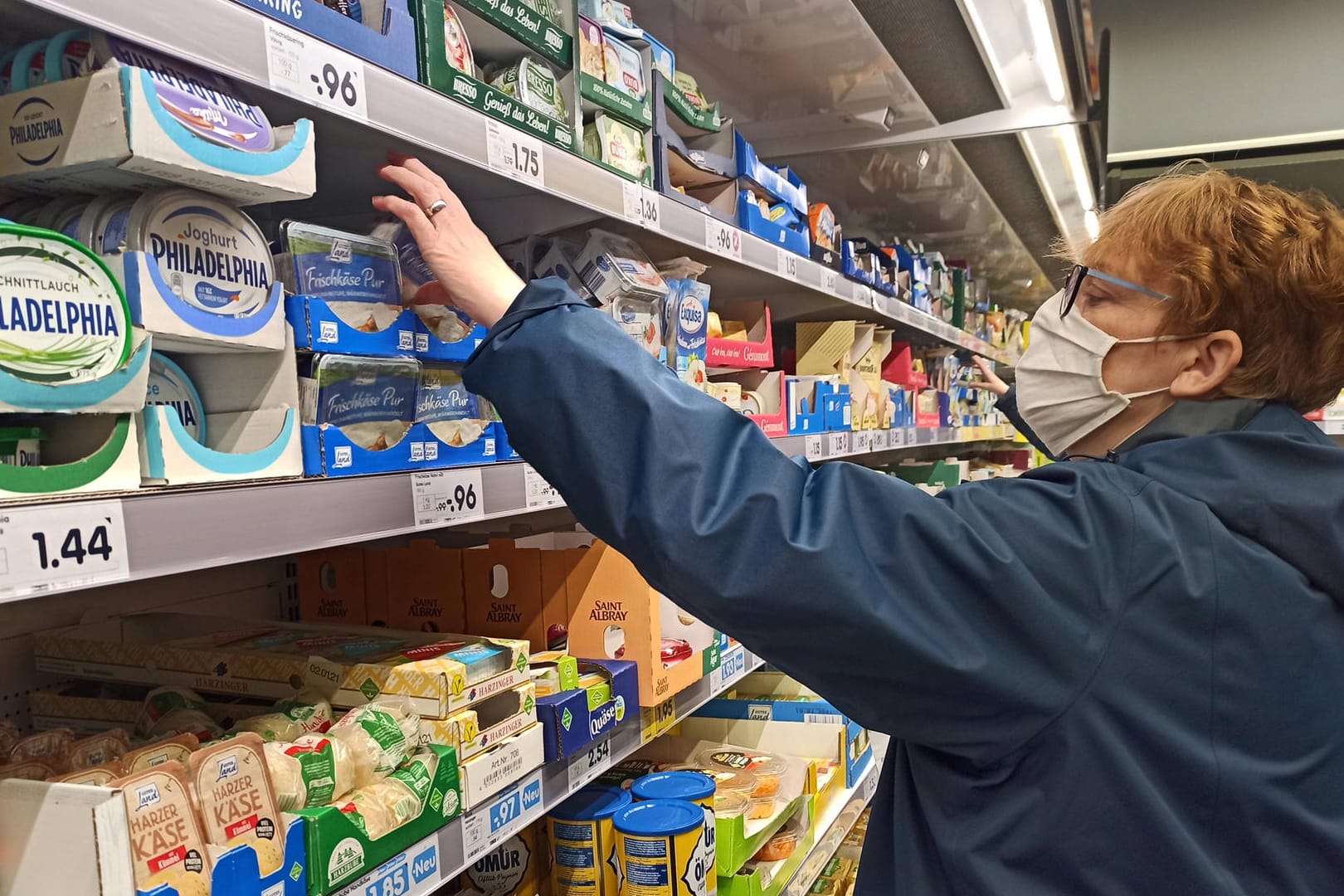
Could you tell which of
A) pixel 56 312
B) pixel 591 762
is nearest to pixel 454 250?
pixel 56 312

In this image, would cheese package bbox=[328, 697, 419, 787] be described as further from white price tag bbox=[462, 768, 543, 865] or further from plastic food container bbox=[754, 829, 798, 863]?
plastic food container bbox=[754, 829, 798, 863]

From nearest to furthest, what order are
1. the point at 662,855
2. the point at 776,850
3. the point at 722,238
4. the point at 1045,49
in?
the point at 662,855 < the point at 722,238 < the point at 776,850 < the point at 1045,49

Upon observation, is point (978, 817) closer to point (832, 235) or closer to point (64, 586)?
point (64, 586)

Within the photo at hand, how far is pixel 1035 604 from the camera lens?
842 millimetres

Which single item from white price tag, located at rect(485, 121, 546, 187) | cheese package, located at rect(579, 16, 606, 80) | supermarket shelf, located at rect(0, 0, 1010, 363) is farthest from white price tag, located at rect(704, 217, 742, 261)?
white price tag, located at rect(485, 121, 546, 187)

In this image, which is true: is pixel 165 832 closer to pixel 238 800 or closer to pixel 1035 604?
pixel 238 800

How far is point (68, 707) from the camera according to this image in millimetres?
1163

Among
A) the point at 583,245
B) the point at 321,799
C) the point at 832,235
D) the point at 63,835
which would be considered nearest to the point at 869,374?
the point at 832,235

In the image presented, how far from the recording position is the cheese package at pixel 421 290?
3.77 ft

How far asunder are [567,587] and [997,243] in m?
3.81

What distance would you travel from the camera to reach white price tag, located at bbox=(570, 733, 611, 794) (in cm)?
132

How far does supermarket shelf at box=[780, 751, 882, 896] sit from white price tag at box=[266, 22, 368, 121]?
5.17 feet

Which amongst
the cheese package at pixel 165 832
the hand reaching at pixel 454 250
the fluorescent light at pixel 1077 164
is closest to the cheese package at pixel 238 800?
the cheese package at pixel 165 832

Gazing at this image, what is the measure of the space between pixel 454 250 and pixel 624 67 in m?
→ 0.72
